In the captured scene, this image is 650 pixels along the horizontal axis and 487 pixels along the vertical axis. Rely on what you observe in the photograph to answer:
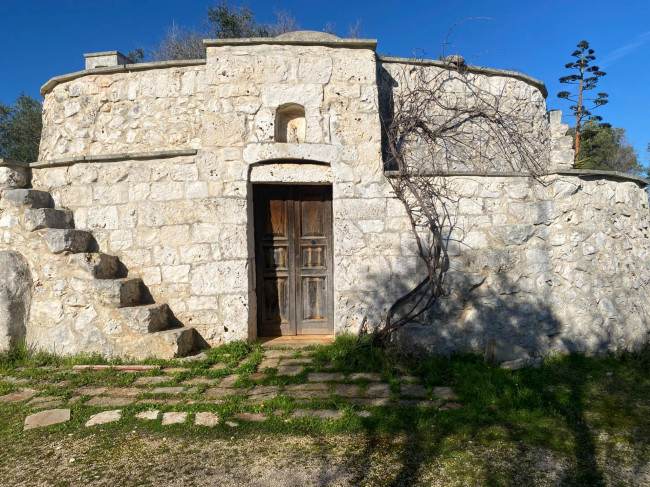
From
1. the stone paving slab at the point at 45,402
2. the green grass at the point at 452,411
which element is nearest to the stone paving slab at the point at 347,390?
the green grass at the point at 452,411

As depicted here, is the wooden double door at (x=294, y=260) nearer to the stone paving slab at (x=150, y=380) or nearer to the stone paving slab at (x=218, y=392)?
the stone paving slab at (x=150, y=380)

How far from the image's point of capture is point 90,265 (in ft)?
14.7

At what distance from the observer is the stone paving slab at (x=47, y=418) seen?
10.2 feet

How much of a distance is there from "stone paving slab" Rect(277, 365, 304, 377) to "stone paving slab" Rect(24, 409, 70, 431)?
5.75ft

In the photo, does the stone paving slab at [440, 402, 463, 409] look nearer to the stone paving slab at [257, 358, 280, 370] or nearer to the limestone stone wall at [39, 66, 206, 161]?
the stone paving slab at [257, 358, 280, 370]

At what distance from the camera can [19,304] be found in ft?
14.8

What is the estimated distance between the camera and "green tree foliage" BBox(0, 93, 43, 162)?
1328 cm

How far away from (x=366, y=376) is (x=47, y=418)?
262cm

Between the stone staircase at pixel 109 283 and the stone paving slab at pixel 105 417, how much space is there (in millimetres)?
1136

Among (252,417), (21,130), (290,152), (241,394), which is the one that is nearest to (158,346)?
(241,394)

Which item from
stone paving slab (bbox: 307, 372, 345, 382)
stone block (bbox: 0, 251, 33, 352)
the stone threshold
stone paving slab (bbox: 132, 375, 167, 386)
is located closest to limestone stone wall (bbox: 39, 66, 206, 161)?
stone block (bbox: 0, 251, 33, 352)

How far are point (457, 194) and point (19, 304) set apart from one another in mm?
4920

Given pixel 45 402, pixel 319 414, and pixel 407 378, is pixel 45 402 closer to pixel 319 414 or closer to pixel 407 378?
pixel 319 414

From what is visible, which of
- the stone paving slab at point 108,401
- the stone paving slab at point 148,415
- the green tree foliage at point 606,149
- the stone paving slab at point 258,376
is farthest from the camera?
the green tree foliage at point 606,149
